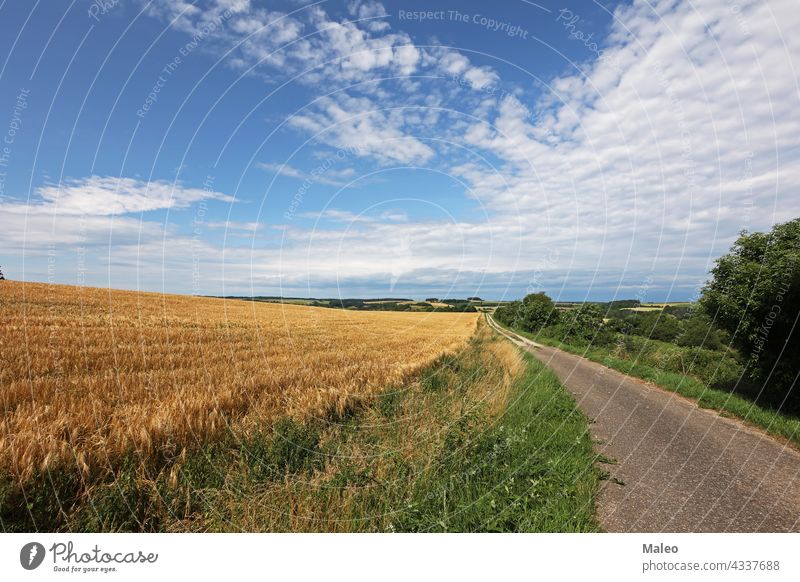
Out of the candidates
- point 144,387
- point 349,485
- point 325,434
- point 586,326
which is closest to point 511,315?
point 586,326

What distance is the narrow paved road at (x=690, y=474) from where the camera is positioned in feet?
16.0

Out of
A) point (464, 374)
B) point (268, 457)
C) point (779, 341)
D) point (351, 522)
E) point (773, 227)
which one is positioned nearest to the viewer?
point (351, 522)

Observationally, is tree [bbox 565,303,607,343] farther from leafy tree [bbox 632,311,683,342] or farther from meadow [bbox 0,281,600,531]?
meadow [bbox 0,281,600,531]

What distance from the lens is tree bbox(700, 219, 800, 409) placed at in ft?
35.5

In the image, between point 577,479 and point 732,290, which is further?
point 732,290

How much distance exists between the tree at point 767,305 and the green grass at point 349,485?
7933 millimetres

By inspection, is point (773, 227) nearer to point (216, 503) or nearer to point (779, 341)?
point (779, 341)

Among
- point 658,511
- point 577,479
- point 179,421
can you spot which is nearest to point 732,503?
point 658,511

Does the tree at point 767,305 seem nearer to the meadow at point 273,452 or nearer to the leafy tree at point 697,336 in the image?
the meadow at point 273,452

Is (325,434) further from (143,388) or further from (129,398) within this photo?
(143,388)

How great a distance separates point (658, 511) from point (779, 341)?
9.95m

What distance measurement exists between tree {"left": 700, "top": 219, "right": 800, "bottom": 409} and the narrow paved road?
2.40m

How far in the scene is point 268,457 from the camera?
566 centimetres

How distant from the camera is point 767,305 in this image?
11422 mm
